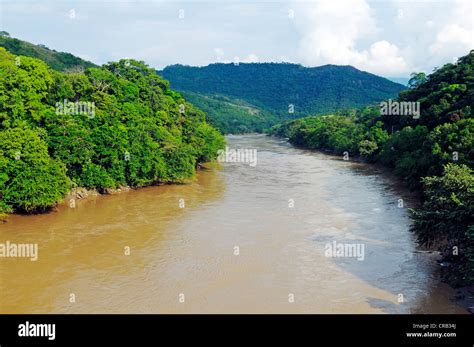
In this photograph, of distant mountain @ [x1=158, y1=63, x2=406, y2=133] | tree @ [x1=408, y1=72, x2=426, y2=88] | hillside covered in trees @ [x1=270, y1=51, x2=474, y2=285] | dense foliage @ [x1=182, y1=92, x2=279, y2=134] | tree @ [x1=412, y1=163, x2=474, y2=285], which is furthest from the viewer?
distant mountain @ [x1=158, y1=63, x2=406, y2=133]

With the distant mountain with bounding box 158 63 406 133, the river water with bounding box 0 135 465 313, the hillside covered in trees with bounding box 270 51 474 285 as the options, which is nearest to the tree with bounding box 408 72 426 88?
the hillside covered in trees with bounding box 270 51 474 285

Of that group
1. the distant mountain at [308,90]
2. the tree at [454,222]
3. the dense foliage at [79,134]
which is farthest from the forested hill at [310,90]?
the tree at [454,222]

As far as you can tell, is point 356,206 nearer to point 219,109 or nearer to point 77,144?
point 77,144

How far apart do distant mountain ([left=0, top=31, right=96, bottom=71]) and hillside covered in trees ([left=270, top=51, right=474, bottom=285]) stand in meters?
40.5

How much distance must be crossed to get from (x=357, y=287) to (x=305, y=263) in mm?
2830

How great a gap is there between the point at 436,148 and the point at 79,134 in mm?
21286

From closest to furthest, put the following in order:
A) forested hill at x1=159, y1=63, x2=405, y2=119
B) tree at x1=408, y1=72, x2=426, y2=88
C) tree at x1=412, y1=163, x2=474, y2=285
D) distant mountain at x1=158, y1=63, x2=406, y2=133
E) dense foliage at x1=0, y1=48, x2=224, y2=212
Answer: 1. tree at x1=412, y1=163, x2=474, y2=285
2. dense foliage at x1=0, y1=48, x2=224, y2=212
3. tree at x1=408, y1=72, x2=426, y2=88
4. distant mountain at x1=158, y1=63, x2=406, y2=133
5. forested hill at x1=159, y1=63, x2=405, y2=119

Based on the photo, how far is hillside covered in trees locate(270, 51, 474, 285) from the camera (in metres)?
16.8

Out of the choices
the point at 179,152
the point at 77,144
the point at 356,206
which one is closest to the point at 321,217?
the point at 356,206

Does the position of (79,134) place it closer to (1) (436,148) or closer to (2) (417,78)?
(1) (436,148)

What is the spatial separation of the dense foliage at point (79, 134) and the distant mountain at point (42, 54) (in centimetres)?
3919

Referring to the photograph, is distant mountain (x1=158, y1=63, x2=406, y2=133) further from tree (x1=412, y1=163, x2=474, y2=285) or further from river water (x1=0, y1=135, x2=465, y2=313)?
tree (x1=412, y1=163, x2=474, y2=285)

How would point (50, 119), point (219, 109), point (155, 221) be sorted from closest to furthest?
point (155, 221)
point (50, 119)
point (219, 109)
